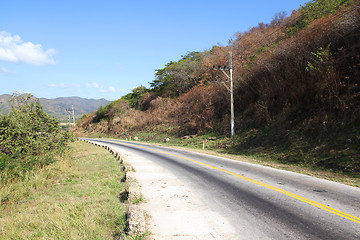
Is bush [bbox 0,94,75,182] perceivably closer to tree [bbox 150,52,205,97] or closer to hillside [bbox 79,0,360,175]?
hillside [bbox 79,0,360,175]

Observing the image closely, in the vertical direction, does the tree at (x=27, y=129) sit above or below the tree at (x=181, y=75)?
below

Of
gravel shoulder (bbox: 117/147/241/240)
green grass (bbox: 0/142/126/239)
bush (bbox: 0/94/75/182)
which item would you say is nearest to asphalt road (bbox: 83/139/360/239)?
gravel shoulder (bbox: 117/147/241/240)

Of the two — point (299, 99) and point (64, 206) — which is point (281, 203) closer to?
point (64, 206)

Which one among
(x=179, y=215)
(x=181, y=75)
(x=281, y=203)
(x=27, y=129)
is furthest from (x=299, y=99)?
(x=181, y=75)

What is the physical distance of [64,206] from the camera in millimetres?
6012

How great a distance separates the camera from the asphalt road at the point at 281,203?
4418 mm

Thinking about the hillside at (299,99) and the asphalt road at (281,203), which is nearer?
the asphalt road at (281,203)

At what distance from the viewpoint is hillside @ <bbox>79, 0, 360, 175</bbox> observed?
12.0 meters

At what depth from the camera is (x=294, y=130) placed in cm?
1498

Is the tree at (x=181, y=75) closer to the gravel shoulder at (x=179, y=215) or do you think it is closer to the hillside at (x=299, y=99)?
the hillside at (x=299, y=99)

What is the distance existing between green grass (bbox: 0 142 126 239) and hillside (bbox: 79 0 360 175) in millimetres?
9631

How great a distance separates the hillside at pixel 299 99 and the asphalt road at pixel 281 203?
354cm

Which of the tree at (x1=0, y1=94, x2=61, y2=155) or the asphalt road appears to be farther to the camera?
the tree at (x1=0, y1=94, x2=61, y2=155)

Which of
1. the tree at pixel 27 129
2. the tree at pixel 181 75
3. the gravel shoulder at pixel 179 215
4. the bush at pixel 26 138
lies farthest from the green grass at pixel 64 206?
the tree at pixel 181 75
